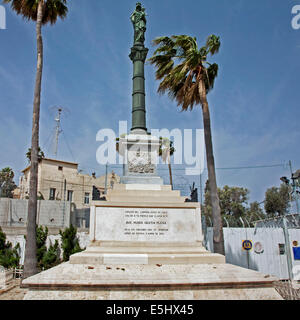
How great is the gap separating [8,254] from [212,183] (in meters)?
11.5

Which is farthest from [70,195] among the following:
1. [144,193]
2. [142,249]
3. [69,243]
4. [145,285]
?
[145,285]

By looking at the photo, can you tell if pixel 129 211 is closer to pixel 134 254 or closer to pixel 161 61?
pixel 134 254

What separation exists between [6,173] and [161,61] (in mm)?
47367

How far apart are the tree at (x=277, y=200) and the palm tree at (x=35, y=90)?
147 ft

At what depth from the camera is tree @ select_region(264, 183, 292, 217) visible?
155ft

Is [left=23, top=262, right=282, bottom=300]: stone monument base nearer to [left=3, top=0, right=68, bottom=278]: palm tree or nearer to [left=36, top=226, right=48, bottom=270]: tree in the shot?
[left=3, top=0, right=68, bottom=278]: palm tree

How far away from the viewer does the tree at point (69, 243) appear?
14.8 metres

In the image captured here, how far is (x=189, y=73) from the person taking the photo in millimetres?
12469

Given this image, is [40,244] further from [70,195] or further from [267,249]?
[70,195]

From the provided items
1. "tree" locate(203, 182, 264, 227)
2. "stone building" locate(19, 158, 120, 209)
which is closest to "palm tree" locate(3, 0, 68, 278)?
"stone building" locate(19, 158, 120, 209)

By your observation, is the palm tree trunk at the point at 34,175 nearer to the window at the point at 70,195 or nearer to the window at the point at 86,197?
the window at the point at 70,195

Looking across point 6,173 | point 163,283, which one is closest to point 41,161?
point 6,173

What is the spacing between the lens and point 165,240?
6984mm

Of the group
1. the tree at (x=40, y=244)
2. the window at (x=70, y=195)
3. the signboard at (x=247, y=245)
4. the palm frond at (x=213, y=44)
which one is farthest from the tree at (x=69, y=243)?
the window at (x=70, y=195)
